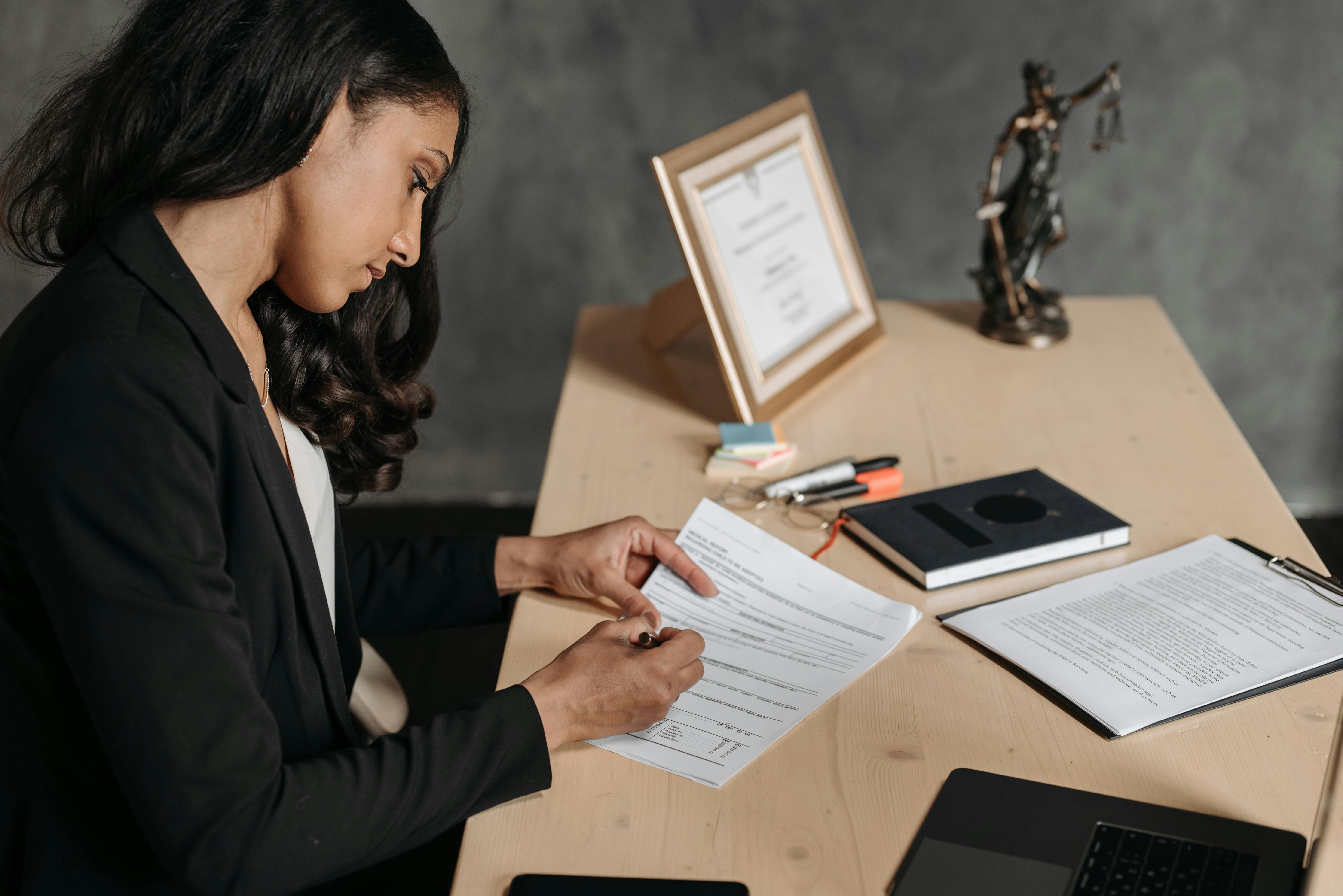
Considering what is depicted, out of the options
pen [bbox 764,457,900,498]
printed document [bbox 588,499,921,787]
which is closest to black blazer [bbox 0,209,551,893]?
printed document [bbox 588,499,921,787]

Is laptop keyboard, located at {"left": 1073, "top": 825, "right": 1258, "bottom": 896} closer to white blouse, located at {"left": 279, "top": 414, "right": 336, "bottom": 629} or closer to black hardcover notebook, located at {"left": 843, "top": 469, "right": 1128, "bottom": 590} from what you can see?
black hardcover notebook, located at {"left": 843, "top": 469, "right": 1128, "bottom": 590}

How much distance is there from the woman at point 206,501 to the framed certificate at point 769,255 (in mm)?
464

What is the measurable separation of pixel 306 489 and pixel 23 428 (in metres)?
0.43

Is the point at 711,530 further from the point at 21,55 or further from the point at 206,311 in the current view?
the point at 21,55

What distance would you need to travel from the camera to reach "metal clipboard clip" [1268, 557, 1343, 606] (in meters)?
0.99

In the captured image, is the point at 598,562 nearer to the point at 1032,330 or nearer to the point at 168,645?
the point at 168,645

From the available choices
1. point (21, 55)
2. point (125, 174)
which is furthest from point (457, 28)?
point (125, 174)

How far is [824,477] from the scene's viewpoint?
1269 mm

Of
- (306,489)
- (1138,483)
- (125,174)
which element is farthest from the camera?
(1138,483)

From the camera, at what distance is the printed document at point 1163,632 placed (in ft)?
2.91

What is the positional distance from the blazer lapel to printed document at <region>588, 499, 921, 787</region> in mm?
264

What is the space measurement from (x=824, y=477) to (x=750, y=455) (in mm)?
109

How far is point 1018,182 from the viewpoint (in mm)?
1652

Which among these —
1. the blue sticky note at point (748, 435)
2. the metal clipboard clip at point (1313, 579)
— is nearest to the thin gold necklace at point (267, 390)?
the blue sticky note at point (748, 435)
